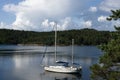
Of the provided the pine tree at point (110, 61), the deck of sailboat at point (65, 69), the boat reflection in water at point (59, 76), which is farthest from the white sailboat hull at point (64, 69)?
the pine tree at point (110, 61)

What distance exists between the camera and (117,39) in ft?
52.9

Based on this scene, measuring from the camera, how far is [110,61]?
16.4 metres

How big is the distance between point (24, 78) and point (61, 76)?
25.2 ft

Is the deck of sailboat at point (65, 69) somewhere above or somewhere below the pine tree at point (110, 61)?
below

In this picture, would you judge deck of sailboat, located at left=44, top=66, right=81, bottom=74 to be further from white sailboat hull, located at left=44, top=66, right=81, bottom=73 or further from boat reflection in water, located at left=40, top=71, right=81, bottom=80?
boat reflection in water, located at left=40, top=71, right=81, bottom=80

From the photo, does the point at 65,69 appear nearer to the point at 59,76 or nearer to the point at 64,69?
the point at 64,69

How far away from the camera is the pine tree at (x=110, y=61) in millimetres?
15867

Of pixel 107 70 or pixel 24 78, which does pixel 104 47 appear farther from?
pixel 24 78

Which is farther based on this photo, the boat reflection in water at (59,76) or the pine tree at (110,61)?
the boat reflection in water at (59,76)

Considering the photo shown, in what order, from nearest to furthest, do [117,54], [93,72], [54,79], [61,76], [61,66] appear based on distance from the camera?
1. [117,54]
2. [93,72]
3. [54,79]
4. [61,76]
5. [61,66]

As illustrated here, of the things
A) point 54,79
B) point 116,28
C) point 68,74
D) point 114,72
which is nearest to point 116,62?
point 114,72

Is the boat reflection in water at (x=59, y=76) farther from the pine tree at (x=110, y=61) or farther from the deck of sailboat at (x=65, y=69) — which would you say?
the pine tree at (x=110, y=61)

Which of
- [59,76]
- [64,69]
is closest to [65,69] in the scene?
[64,69]

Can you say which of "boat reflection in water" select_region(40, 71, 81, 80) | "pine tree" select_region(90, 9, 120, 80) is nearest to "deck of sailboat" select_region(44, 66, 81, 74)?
"boat reflection in water" select_region(40, 71, 81, 80)
